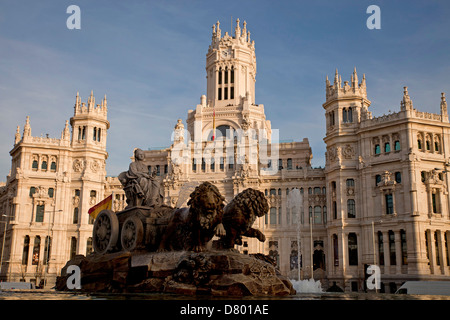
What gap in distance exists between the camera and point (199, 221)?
13.6 meters

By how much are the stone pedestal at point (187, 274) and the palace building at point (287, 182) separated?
115 ft

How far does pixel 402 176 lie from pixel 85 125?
144ft

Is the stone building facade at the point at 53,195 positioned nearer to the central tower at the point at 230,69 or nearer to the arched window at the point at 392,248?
the central tower at the point at 230,69

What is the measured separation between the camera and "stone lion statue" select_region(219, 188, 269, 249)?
14.2 meters

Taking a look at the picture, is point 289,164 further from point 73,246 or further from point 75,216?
point 73,246

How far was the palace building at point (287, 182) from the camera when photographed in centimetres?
5178

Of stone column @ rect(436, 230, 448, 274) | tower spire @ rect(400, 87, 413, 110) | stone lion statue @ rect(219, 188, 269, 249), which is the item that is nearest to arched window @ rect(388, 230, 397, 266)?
stone column @ rect(436, 230, 448, 274)

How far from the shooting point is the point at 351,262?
5444 cm

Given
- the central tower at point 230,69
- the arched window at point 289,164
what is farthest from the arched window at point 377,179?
the central tower at point 230,69

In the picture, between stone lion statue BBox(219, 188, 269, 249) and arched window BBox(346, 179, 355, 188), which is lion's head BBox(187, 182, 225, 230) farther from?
arched window BBox(346, 179, 355, 188)

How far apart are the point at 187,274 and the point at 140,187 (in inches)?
207

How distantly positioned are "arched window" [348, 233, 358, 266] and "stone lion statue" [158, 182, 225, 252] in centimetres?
4317
